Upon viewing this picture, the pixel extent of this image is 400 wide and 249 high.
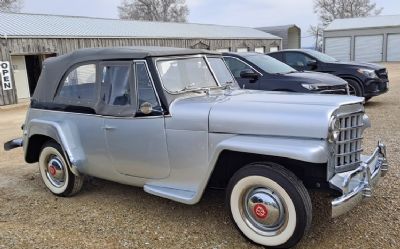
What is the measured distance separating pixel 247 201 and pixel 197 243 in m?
0.63

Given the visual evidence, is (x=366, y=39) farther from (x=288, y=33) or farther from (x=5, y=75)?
(x=5, y=75)

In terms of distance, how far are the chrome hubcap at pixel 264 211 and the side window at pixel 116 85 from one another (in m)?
1.70

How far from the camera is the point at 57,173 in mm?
5391

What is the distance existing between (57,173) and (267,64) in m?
5.84

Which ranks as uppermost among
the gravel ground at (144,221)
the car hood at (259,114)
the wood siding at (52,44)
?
the wood siding at (52,44)

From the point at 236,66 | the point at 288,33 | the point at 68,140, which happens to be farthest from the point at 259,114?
the point at 288,33

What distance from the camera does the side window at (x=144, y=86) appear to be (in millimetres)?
4332

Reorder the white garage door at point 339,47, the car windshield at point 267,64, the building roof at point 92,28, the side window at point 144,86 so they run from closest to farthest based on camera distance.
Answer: the side window at point 144,86, the car windshield at point 267,64, the building roof at point 92,28, the white garage door at point 339,47

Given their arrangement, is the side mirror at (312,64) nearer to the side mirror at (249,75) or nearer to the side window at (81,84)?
the side mirror at (249,75)

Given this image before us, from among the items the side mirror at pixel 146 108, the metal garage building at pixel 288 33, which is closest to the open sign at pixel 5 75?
the side mirror at pixel 146 108

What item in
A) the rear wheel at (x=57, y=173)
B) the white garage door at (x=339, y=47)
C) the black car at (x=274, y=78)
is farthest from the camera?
the white garage door at (x=339, y=47)

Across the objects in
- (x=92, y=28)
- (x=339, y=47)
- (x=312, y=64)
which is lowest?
(x=312, y=64)

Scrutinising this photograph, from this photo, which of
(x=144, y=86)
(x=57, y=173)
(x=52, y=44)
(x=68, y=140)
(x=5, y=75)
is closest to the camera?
(x=144, y=86)

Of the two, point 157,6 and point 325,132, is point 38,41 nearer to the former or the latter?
point 325,132
